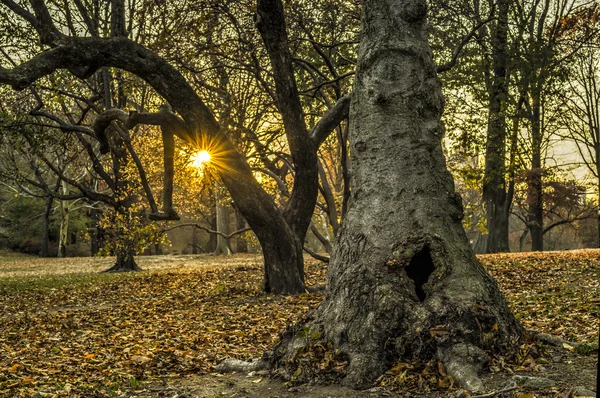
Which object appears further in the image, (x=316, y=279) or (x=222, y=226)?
(x=222, y=226)

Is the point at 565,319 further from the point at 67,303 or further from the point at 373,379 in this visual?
the point at 67,303

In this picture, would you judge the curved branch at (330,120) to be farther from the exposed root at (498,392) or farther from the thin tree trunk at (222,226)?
the thin tree trunk at (222,226)

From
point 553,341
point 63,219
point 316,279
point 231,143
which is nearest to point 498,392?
point 553,341

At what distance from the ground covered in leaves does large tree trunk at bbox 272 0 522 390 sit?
0.24 metres

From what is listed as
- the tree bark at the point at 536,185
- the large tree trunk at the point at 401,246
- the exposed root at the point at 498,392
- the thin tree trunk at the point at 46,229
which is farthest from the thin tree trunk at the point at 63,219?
the exposed root at the point at 498,392

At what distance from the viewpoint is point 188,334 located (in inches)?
302

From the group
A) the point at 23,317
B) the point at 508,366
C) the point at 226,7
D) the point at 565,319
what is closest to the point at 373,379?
the point at 508,366

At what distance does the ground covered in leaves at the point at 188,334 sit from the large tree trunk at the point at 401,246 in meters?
0.24

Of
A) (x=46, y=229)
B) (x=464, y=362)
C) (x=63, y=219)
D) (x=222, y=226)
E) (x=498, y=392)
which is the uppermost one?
(x=63, y=219)

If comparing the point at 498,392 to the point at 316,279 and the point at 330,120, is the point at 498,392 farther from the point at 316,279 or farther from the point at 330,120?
the point at 316,279

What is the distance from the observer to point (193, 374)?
5566 mm

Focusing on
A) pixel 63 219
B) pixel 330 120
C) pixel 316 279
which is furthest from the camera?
pixel 63 219

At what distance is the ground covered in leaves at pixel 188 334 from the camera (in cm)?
461

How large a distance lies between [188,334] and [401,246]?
3.89m
